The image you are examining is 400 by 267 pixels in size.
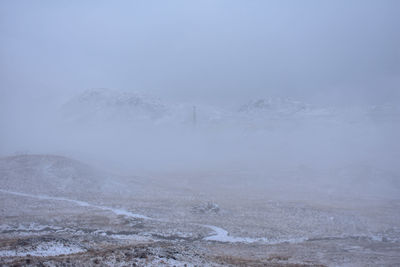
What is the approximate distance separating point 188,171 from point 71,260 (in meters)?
63.5

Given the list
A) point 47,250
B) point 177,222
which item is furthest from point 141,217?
point 47,250

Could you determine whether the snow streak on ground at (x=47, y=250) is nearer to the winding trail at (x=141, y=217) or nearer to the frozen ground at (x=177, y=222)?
the frozen ground at (x=177, y=222)

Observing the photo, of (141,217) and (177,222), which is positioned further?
(141,217)

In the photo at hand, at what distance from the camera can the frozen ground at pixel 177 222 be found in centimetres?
1633

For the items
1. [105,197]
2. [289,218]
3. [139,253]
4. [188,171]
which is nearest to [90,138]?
[188,171]

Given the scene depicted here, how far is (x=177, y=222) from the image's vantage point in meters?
31.6

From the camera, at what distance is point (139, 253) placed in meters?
14.5

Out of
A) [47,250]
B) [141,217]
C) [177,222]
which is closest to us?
[47,250]

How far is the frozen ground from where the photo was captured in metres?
16.3

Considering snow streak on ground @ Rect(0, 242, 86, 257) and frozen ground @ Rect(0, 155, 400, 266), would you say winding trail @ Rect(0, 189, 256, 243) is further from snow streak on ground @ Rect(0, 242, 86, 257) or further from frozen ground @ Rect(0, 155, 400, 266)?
snow streak on ground @ Rect(0, 242, 86, 257)

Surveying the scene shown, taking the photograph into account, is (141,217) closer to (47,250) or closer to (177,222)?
(177,222)

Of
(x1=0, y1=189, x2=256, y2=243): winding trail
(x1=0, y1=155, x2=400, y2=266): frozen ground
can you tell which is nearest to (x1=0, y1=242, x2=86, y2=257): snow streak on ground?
(x1=0, y1=155, x2=400, y2=266): frozen ground

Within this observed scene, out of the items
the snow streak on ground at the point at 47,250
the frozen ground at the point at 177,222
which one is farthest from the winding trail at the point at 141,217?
the snow streak on ground at the point at 47,250

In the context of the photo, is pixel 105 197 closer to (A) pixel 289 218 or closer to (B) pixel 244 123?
(A) pixel 289 218
